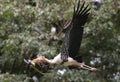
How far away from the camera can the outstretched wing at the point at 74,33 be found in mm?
3357

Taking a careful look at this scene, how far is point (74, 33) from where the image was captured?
3.38 metres

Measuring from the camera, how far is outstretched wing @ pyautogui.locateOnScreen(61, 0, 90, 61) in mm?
3357

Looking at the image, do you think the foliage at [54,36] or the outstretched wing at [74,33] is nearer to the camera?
the outstretched wing at [74,33]

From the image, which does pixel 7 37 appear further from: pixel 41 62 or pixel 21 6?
pixel 41 62

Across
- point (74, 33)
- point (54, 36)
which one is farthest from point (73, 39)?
point (54, 36)

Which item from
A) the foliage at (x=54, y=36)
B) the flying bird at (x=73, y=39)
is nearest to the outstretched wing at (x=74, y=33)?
the flying bird at (x=73, y=39)

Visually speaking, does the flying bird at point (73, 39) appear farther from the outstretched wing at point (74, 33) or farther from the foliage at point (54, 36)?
the foliage at point (54, 36)

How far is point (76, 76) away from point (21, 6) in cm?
118

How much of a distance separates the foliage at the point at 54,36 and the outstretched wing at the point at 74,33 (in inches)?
34.5

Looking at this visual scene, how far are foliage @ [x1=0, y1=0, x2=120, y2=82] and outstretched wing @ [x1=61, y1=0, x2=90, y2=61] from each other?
876 millimetres

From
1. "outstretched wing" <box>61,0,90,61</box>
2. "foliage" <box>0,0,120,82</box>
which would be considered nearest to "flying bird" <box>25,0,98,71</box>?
"outstretched wing" <box>61,0,90,61</box>

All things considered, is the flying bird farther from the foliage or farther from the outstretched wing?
the foliage

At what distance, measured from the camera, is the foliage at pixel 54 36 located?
174 inches

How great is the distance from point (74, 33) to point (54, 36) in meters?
1.21
